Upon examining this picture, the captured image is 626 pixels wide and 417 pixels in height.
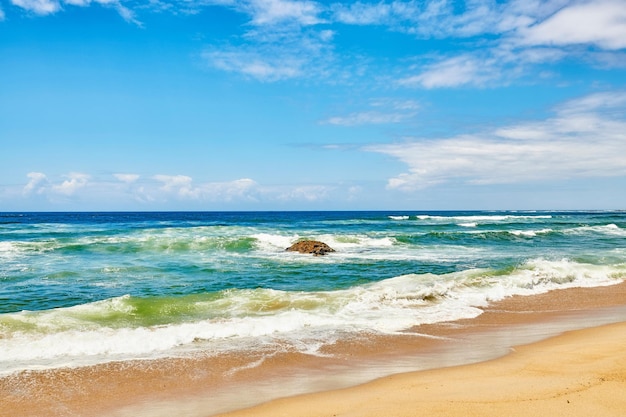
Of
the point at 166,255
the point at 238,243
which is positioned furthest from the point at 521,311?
the point at 238,243

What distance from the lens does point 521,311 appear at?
10.1 metres

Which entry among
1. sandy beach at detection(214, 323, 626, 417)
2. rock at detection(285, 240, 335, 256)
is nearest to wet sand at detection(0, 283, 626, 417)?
sandy beach at detection(214, 323, 626, 417)

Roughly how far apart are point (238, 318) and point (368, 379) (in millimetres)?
4024

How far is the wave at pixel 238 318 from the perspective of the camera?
7.37 meters

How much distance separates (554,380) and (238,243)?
22080 millimetres

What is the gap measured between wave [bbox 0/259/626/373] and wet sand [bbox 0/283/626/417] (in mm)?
737

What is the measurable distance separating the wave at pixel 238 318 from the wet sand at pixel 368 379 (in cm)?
74

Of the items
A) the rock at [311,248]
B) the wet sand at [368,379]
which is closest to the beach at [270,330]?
the wet sand at [368,379]

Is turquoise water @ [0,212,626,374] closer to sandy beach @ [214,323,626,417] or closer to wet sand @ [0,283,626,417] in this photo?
wet sand @ [0,283,626,417]

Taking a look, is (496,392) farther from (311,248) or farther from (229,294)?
(311,248)

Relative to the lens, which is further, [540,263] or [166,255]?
[166,255]

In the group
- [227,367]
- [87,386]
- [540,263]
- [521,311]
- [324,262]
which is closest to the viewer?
[87,386]

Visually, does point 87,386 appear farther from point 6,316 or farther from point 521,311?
point 521,311

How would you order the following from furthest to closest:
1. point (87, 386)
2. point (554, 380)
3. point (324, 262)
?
point (324, 262)
point (87, 386)
point (554, 380)
